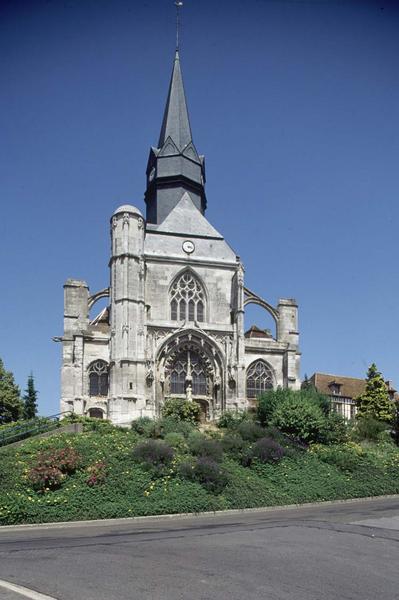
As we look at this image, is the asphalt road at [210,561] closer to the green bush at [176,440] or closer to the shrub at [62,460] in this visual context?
the shrub at [62,460]

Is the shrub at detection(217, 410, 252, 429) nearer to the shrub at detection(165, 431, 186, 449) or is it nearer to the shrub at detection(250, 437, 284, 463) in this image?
the shrub at detection(165, 431, 186, 449)

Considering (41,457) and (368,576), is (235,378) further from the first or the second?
(368,576)

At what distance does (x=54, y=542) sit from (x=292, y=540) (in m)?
4.72

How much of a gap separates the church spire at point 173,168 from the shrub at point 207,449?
28628 millimetres

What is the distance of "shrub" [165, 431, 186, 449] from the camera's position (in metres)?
25.7

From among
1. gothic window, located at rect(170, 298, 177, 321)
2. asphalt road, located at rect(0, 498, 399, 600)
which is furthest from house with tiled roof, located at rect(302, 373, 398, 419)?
asphalt road, located at rect(0, 498, 399, 600)

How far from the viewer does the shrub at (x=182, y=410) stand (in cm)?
3847

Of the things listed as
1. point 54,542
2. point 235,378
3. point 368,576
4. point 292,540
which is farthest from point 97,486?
point 235,378

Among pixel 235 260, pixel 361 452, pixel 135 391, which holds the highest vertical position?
pixel 235 260

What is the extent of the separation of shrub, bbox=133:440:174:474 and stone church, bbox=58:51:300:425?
59.0 ft

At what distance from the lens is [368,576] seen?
925cm

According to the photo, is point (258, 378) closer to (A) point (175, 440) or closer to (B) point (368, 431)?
(B) point (368, 431)

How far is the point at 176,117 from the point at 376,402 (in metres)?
30.0

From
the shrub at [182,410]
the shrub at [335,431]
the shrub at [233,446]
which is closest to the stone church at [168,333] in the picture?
the shrub at [182,410]
